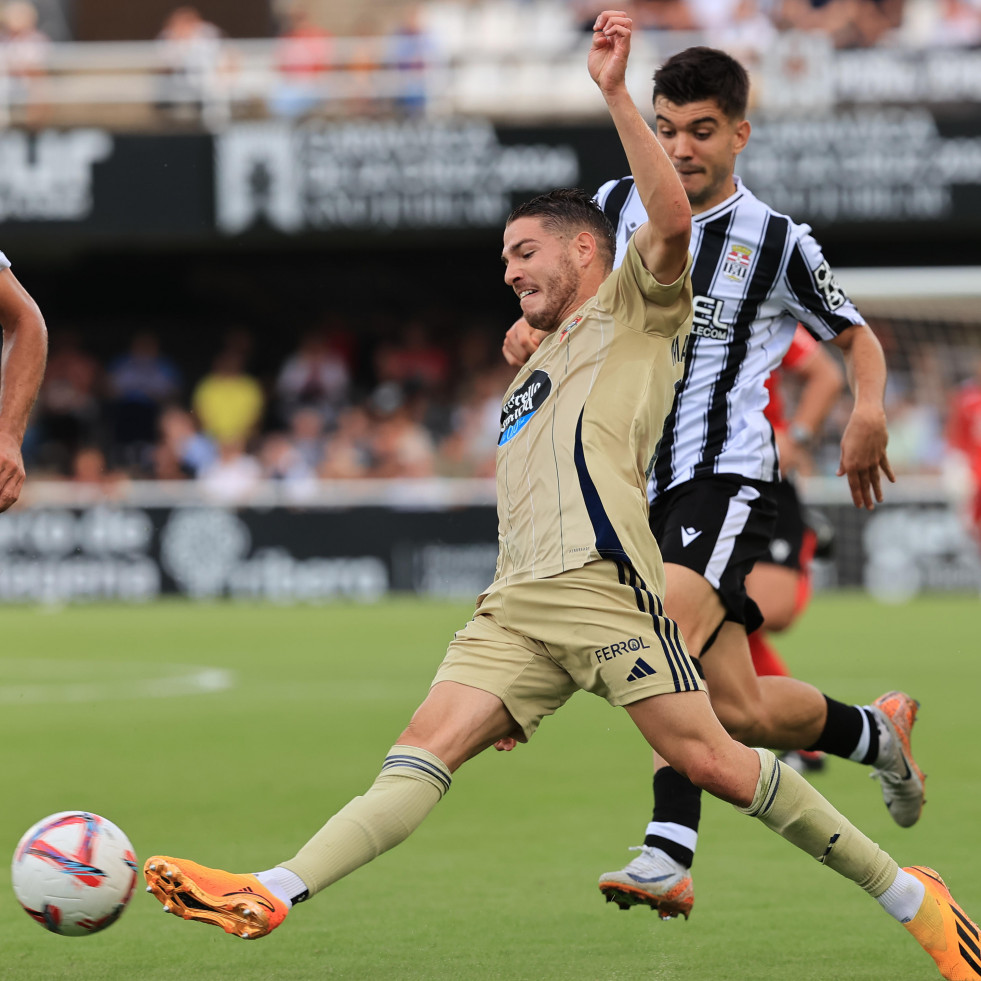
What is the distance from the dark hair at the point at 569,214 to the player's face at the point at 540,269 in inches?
0.9

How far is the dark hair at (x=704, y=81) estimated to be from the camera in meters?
4.85

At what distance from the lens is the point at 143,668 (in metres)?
11.1

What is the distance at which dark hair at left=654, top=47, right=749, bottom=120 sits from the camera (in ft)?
15.9

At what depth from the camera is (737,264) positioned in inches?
195

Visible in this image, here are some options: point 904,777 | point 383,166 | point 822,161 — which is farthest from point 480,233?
point 904,777

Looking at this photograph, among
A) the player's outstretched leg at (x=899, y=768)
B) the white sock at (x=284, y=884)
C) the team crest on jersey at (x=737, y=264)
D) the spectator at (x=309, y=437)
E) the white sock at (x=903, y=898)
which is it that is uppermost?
the team crest on jersey at (x=737, y=264)

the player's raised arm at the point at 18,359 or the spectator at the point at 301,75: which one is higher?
the spectator at the point at 301,75

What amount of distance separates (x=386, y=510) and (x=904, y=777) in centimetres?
1302

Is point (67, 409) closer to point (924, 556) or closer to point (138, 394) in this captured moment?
point (138, 394)

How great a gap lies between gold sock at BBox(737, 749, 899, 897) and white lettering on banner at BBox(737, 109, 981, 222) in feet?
51.5

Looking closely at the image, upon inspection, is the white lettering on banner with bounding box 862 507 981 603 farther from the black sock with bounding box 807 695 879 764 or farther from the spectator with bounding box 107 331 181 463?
the black sock with bounding box 807 695 879 764

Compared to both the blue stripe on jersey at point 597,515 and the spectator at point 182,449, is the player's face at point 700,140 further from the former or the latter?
the spectator at point 182,449

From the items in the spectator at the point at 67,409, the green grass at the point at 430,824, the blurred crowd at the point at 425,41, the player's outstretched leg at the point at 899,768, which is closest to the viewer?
the green grass at the point at 430,824

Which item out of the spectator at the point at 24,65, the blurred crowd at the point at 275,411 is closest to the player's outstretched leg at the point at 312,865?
the blurred crowd at the point at 275,411
